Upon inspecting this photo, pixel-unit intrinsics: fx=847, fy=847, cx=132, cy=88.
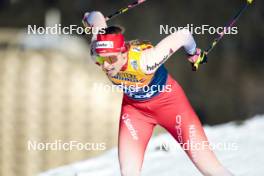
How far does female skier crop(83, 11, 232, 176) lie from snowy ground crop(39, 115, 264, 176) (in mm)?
1281

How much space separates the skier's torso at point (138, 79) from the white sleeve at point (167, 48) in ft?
0.18

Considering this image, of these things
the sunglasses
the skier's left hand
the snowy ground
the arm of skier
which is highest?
the arm of skier

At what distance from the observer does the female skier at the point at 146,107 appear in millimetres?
4098

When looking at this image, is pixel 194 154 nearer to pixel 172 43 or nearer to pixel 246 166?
pixel 172 43

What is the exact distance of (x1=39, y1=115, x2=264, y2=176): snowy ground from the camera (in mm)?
5781

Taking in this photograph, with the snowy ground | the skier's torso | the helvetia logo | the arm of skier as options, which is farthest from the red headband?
the snowy ground

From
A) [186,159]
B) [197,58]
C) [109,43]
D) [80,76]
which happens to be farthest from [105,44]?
[80,76]

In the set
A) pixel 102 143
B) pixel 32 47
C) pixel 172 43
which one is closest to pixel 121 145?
pixel 172 43

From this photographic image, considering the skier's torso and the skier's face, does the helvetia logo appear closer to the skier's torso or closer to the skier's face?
the skier's face

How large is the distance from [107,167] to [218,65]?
469 centimetres

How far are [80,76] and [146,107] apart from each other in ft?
12.5

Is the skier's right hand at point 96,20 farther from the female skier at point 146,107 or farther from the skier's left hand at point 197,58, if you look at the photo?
the skier's left hand at point 197,58

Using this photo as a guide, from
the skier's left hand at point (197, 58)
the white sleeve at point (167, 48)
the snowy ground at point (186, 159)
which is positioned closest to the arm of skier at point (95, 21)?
the white sleeve at point (167, 48)

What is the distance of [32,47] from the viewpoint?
861 cm
